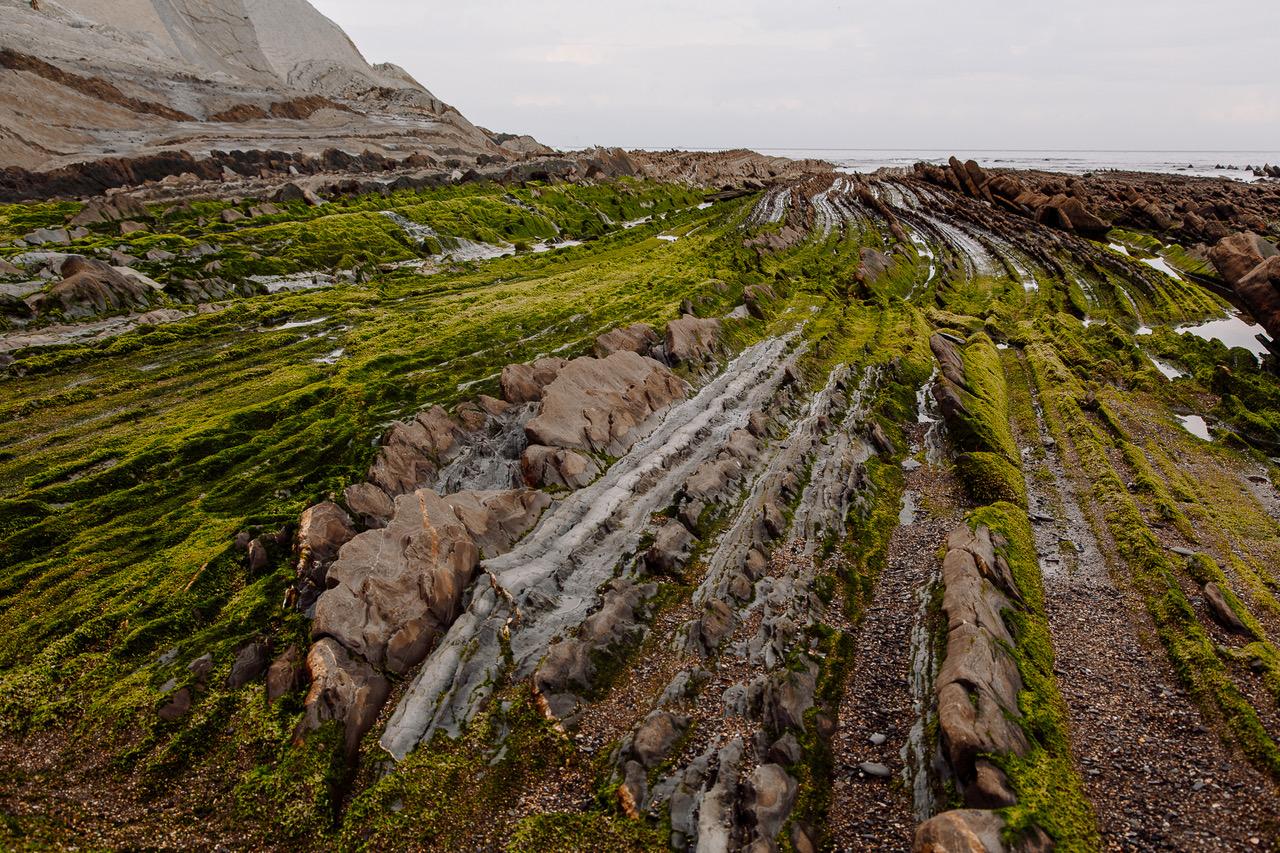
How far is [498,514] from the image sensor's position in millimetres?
20469

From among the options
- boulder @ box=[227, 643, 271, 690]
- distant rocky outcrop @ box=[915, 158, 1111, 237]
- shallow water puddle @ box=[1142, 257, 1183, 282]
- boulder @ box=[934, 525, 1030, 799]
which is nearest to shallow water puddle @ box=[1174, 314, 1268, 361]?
shallow water puddle @ box=[1142, 257, 1183, 282]

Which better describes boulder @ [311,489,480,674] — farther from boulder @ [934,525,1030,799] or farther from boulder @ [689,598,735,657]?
boulder @ [934,525,1030,799]

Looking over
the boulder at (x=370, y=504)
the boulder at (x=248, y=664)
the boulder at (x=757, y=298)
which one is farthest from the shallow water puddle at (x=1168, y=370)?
the boulder at (x=248, y=664)

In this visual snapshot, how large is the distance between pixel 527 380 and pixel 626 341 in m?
7.39

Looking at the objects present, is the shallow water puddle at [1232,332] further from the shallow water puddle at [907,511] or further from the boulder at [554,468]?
the boulder at [554,468]

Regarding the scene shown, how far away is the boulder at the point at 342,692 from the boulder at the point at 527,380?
14.7 m

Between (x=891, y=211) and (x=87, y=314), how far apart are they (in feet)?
293

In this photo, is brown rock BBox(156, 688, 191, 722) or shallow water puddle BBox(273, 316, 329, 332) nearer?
brown rock BBox(156, 688, 191, 722)

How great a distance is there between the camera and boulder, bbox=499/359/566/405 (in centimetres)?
2805

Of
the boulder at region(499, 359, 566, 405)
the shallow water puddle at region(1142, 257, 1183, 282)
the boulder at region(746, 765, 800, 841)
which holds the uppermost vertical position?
the shallow water puddle at region(1142, 257, 1183, 282)

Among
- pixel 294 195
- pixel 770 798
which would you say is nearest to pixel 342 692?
pixel 770 798

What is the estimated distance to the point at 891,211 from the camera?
8631cm

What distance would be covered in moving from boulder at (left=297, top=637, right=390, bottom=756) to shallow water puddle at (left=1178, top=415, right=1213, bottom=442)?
119 ft

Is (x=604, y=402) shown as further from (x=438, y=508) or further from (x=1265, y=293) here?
(x=1265, y=293)
